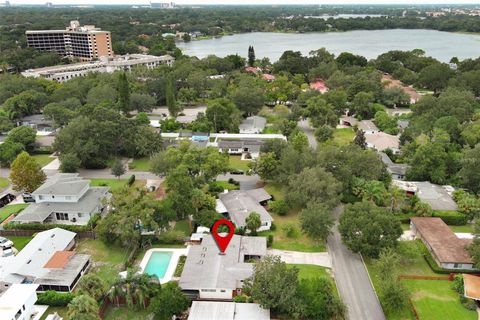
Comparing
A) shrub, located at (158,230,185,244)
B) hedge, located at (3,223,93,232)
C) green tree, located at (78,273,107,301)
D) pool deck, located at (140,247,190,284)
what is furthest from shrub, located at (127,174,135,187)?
green tree, located at (78,273,107,301)

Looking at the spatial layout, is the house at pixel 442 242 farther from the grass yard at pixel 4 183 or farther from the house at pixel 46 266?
the grass yard at pixel 4 183

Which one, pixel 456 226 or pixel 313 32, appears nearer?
pixel 456 226

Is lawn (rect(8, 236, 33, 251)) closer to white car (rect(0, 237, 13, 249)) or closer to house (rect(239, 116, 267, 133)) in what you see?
white car (rect(0, 237, 13, 249))

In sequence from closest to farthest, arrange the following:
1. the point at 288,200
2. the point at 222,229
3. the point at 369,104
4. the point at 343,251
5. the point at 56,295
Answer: the point at 56,295, the point at 343,251, the point at 222,229, the point at 288,200, the point at 369,104

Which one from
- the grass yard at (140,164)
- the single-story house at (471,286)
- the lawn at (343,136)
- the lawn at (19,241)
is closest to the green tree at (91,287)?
the lawn at (19,241)

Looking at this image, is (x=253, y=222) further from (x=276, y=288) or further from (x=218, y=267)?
(x=276, y=288)

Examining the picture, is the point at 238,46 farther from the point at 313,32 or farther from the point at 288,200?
the point at 288,200

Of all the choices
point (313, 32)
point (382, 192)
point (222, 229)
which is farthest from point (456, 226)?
point (313, 32)

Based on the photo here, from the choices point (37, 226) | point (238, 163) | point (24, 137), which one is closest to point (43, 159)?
point (24, 137)
